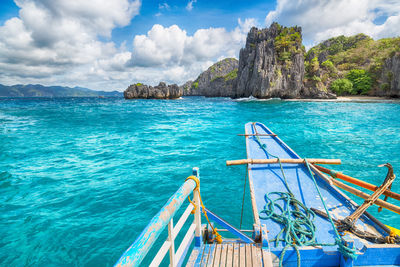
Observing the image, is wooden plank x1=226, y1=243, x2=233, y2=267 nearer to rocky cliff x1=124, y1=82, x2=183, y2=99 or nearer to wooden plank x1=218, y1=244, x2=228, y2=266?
wooden plank x1=218, y1=244, x2=228, y2=266

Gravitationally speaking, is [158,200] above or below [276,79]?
below

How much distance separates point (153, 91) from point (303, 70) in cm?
7015

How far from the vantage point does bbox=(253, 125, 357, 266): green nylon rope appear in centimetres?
278

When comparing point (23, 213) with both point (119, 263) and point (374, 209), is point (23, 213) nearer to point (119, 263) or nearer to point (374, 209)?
point (119, 263)

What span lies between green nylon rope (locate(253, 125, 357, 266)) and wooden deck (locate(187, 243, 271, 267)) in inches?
19.5

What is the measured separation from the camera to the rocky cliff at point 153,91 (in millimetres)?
100125

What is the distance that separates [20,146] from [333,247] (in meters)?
17.4

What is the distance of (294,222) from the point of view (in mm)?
3471

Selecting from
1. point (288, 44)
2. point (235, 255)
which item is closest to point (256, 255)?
point (235, 255)

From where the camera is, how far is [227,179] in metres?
7.98

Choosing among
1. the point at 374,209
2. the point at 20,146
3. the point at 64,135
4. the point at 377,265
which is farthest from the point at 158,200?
the point at 64,135

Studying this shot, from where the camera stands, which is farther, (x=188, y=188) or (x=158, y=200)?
(x=158, y=200)

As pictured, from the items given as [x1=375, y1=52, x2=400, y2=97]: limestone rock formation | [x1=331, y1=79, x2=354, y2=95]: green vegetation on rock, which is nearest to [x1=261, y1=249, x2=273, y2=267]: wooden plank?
[x1=375, y1=52, x2=400, y2=97]: limestone rock formation

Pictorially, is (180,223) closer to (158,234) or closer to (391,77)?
(158,234)
